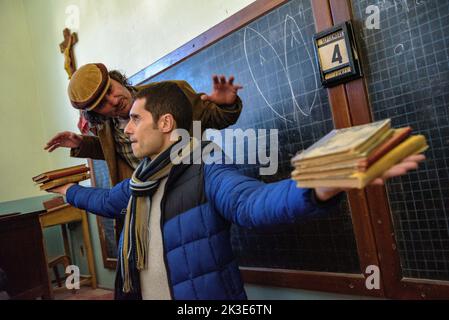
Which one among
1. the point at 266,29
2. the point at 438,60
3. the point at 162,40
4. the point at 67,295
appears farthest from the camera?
the point at 67,295

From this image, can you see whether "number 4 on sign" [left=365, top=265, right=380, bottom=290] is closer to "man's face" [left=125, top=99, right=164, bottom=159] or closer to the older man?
the older man

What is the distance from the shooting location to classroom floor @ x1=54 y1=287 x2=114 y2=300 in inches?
129

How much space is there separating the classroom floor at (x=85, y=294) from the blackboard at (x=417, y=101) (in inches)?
103

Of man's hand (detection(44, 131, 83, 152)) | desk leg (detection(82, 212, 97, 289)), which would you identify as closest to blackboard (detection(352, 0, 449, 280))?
man's hand (detection(44, 131, 83, 152))

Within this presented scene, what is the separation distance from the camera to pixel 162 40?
2527 millimetres

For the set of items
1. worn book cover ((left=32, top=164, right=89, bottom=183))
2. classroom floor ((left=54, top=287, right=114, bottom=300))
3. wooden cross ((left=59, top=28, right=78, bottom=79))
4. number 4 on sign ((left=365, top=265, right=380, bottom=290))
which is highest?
wooden cross ((left=59, top=28, right=78, bottom=79))

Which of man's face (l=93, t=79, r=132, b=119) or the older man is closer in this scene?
the older man

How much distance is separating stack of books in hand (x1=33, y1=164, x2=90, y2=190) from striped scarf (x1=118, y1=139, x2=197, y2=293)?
0.61 metres

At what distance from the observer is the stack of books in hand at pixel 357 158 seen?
0.70 metres

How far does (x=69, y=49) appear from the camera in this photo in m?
3.56

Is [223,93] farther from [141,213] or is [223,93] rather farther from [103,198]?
[103,198]
